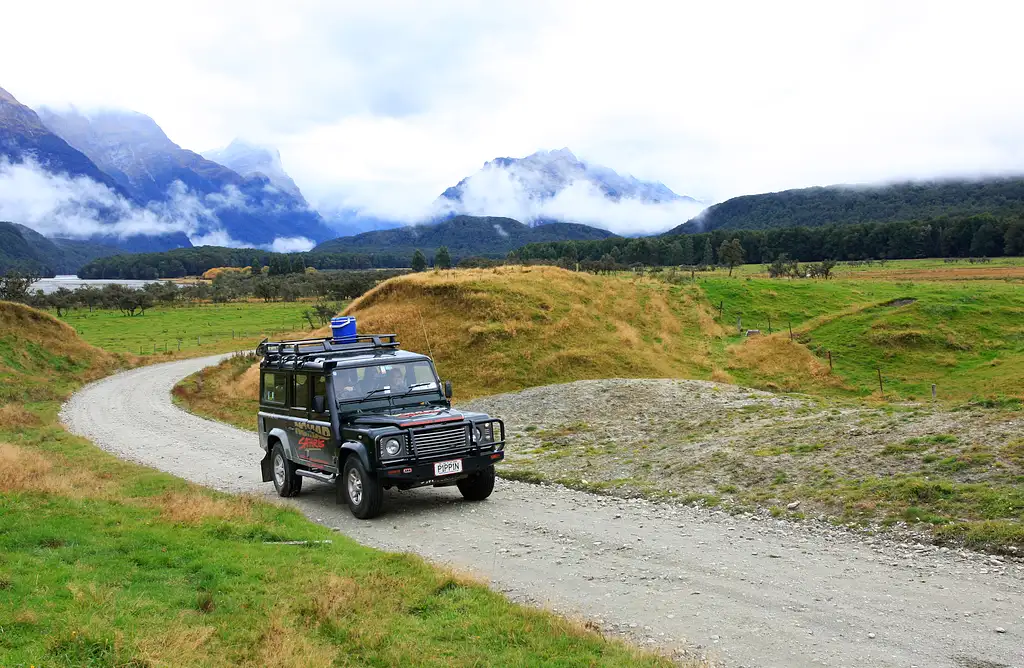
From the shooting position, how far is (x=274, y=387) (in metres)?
16.5

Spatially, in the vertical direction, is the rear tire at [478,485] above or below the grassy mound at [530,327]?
below

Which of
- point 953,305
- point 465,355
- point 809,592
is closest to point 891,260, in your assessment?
point 953,305

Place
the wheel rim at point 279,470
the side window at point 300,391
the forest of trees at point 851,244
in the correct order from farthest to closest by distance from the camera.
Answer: the forest of trees at point 851,244, the wheel rim at point 279,470, the side window at point 300,391

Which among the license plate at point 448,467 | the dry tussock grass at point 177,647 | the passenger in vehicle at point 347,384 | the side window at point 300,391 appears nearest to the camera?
the dry tussock grass at point 177,647

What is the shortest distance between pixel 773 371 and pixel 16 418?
35.2 m

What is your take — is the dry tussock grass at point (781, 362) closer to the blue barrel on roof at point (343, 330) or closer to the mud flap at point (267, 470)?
the blue barrel on roof at point (343, 330)

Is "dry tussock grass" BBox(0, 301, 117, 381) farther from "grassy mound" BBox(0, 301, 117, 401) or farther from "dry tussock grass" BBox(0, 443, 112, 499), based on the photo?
"dry tussock grass" BBox(0, 443, 112, 499)

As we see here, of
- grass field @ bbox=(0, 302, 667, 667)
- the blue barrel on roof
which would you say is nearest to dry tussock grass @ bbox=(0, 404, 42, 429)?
the blue barrel on roof

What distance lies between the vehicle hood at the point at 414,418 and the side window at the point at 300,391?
65.7 inches

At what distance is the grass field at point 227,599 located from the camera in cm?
643

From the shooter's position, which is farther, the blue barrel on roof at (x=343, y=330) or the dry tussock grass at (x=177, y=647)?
the blue barrel on roof at (x=343, y=330)

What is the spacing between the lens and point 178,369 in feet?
163

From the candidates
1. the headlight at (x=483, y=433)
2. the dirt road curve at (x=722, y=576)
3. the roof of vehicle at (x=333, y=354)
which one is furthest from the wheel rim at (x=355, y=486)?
the headlight at (x=483, y=433)

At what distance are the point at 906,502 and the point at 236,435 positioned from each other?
22.3m
